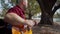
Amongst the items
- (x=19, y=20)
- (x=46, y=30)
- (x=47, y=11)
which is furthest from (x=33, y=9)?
(x=19, y=20)

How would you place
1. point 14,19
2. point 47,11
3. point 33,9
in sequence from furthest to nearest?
point 33,9 < point 47,11 < point 14,19

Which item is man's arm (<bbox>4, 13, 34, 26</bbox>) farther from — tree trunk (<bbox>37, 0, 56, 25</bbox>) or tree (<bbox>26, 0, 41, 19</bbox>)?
tree (<bbox>26, 0, 41, 19</bbox>)

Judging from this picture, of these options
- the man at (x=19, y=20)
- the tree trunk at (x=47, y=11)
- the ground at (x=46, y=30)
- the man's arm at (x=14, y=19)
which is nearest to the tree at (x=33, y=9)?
the tree trunk at (x=47, y=11)

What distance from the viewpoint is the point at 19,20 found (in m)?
2.17

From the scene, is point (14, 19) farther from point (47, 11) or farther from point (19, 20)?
point (47, 11)

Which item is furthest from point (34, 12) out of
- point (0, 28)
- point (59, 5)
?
point (0, 28)

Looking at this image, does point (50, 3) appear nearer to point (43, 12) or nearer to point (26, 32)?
point (43, 12)

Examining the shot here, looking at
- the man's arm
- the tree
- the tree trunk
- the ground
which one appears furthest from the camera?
the tree

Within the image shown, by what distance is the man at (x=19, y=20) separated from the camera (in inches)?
85.8

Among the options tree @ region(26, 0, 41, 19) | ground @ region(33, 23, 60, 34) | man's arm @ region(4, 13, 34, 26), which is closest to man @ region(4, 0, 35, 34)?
man's arm @ region(4, 13, 34, 26)

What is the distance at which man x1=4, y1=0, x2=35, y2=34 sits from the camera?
7.15ft

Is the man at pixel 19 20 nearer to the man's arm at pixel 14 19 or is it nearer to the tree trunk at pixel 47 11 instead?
the man's arm at pixel 14 19

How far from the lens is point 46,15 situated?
1555 cm

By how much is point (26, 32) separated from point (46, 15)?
13.2 m
